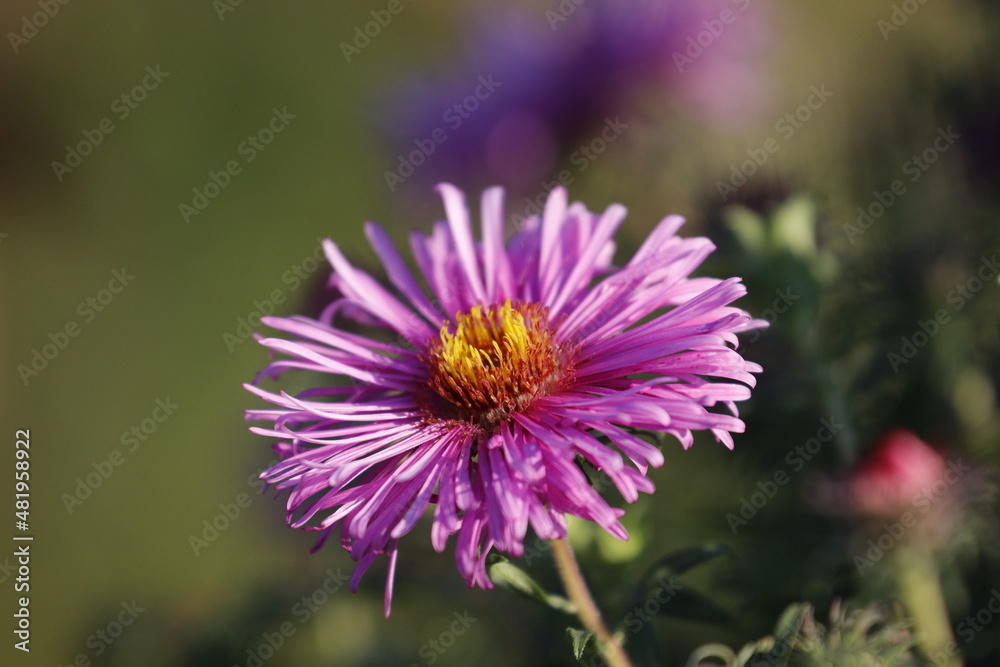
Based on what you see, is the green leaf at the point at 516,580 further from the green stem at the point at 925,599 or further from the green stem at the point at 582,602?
the green stem at the point at 925,599

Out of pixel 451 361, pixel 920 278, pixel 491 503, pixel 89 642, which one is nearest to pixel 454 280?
pixel 451 361

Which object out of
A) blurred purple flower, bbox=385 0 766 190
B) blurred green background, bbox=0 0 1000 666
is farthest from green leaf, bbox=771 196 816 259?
blurred purple flower, bbox=385 0 766 190

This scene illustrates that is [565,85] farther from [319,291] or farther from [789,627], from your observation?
[789,627]

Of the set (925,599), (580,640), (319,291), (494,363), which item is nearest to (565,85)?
(319,291)

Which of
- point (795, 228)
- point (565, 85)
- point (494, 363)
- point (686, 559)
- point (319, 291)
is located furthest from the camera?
point (565, 85)

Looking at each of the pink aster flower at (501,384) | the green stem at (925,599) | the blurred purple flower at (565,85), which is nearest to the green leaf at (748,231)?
the pink aster flower at (501,384)

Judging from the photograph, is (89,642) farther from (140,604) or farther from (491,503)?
(491,503)
